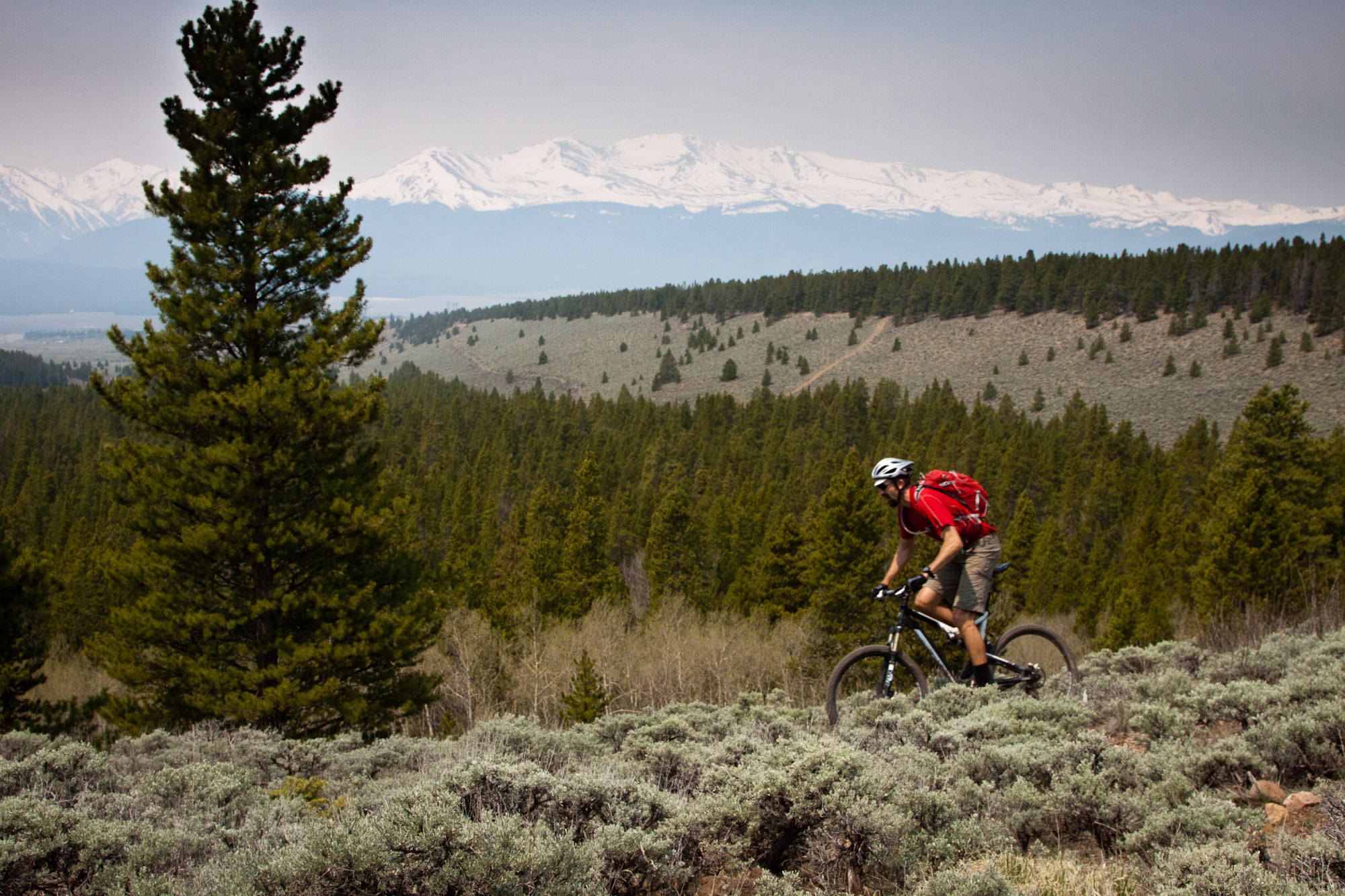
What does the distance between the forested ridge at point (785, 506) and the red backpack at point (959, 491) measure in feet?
28.3

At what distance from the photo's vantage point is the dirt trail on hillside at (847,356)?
121 m

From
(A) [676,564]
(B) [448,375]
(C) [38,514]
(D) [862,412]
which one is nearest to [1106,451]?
(D) [862,412]

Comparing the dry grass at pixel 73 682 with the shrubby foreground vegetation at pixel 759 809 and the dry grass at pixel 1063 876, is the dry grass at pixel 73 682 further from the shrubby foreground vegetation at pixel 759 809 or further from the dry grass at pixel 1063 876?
the dry grass at pixel 1063 876

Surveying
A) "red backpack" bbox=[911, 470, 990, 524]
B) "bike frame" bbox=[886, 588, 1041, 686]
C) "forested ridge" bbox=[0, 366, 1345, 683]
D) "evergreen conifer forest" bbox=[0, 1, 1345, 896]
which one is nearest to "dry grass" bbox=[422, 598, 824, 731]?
"evergreen conifer forest" bbox=[0, 1, 1345, 896]

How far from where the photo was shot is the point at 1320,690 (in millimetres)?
5473

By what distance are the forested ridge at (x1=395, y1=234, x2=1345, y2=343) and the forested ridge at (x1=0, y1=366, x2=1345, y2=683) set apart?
32810 millimetres

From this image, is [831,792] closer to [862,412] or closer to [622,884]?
[622,884]

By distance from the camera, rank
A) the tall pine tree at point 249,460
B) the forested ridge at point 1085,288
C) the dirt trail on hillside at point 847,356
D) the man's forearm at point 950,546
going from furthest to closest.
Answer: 1. the dirt trail on hillside at point 847,356
2. the forested ridge at point 1085,288
3. the tall pine tree at point 249,460
4. the man's forearm at point 950,546

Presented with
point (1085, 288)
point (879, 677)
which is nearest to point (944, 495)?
point (879, 677)

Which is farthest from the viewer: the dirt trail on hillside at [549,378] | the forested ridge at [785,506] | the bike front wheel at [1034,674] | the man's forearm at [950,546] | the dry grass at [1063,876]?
the dirt trail on hillside at [549,378]

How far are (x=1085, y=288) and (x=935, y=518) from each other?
128m

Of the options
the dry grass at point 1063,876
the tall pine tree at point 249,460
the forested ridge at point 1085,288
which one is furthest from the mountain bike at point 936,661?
the forested ridge at point 1085,288

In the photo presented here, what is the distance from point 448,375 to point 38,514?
11185cm

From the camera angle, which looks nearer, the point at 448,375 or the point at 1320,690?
the point at 1320,690
